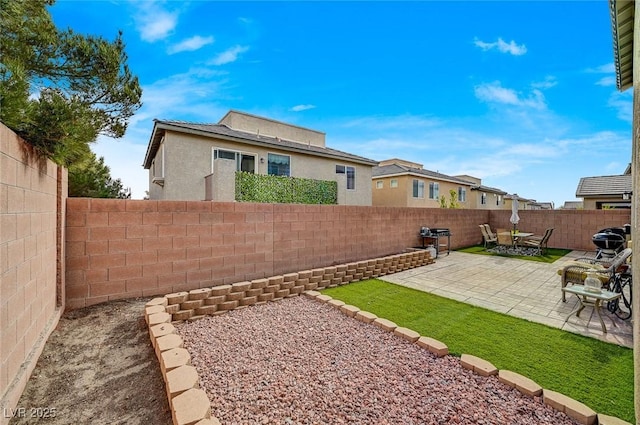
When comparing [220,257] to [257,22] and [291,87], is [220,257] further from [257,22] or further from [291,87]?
[291,87]

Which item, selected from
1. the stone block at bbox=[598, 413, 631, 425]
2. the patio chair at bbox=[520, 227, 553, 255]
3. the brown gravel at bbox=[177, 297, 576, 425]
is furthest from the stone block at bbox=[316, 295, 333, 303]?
the patio chair at bbox=[520, 227, 553, 255]

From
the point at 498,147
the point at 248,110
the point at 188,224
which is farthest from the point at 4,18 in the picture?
the point at 498,147

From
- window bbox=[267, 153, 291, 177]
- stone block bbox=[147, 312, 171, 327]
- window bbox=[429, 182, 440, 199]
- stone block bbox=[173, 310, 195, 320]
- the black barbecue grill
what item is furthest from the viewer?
window bbox=[429, 182, 440, 199]

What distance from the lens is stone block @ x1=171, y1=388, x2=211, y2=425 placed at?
2160 millimetres

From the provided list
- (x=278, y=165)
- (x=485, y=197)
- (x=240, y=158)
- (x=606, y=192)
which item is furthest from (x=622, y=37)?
(x=485, y=197)

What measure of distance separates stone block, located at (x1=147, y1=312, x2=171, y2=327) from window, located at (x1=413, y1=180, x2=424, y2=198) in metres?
20.7

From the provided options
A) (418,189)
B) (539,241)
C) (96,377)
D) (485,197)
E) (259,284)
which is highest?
(418,189)

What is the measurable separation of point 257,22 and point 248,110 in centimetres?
751

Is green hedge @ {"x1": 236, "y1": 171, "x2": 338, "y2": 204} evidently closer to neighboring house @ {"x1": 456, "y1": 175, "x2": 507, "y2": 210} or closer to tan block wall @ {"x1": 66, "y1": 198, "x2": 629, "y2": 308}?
tan block wall @ {"x1": 66, "y1": 198, "x2": 629, "y2": 308}

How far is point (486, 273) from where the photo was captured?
885 cm

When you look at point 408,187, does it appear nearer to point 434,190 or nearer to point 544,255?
point 434,190

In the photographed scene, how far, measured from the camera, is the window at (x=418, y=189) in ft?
72.3

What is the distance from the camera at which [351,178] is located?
1648 centimetres

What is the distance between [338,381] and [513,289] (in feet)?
20.7
